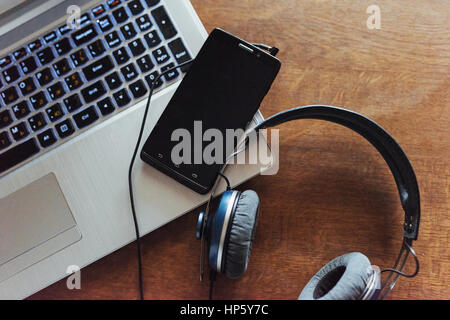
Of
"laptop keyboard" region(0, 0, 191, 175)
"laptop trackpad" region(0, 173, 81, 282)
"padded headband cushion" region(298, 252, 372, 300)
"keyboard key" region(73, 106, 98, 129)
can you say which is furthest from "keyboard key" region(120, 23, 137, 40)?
"padded headband cushion" region(298, 252, 372, 300)

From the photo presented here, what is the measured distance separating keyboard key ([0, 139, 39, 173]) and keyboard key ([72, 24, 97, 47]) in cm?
14

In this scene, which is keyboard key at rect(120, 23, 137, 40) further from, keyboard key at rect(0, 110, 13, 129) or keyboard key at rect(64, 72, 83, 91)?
keyboard key at rect(0, 110, 13, 129)

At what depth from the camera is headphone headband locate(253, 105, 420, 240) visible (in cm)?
50

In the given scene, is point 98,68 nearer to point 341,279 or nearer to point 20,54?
point 20,54

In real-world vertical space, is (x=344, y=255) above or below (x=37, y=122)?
below

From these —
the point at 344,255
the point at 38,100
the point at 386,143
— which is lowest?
the point at 344,255

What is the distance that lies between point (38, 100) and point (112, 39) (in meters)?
0.13

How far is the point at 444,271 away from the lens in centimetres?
57

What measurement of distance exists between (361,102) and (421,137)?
0.10m

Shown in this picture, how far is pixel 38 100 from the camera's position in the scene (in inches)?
21.1

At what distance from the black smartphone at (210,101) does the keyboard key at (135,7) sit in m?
0.10

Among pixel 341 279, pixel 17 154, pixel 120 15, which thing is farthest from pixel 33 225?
pixel 341 279

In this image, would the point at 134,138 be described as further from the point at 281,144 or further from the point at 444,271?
the point at 444,271

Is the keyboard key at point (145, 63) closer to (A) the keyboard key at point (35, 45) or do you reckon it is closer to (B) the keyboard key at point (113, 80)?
(B) the keyboard key at point (113, 80)
